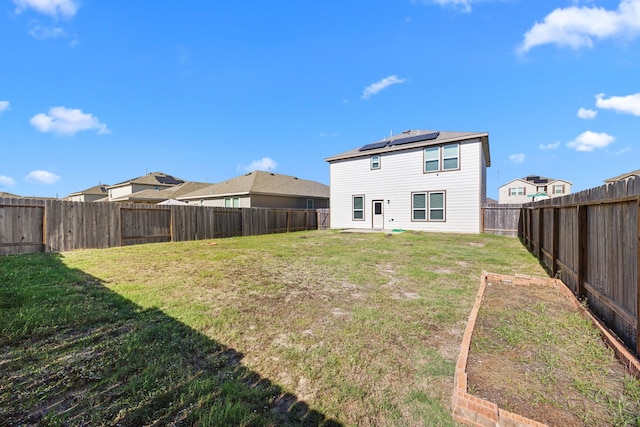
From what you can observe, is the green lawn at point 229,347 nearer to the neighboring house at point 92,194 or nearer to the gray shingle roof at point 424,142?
the gray shingle roof at point 424,142

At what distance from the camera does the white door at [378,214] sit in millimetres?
17844

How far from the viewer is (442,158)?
51.2 feet

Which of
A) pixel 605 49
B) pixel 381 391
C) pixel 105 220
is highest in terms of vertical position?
pixel 605 49

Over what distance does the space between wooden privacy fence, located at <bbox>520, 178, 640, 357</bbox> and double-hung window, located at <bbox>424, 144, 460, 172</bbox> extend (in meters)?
11.1

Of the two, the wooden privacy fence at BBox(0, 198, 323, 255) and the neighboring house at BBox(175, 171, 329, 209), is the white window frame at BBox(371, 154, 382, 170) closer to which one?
the neighboring house at BBox(175, 171, 329, 209)

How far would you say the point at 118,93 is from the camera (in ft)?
63.4

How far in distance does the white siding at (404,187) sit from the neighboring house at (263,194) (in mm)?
5402

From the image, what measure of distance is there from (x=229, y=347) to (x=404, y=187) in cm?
1567

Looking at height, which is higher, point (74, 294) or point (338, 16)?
point (338, 16)

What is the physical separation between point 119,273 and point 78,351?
3772 millimetres

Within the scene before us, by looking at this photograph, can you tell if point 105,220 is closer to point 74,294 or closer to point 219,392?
point 74,294

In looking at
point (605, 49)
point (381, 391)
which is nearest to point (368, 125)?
point (605, 49)

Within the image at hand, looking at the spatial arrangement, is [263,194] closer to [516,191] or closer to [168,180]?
[168,180]

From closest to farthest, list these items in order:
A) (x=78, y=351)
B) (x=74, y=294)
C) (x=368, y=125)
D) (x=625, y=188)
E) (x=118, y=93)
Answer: (x=625, y=188) < (x=78, y=351) < (x=74, y=294) < (x=118, y=93) < (x=368, y=125)
